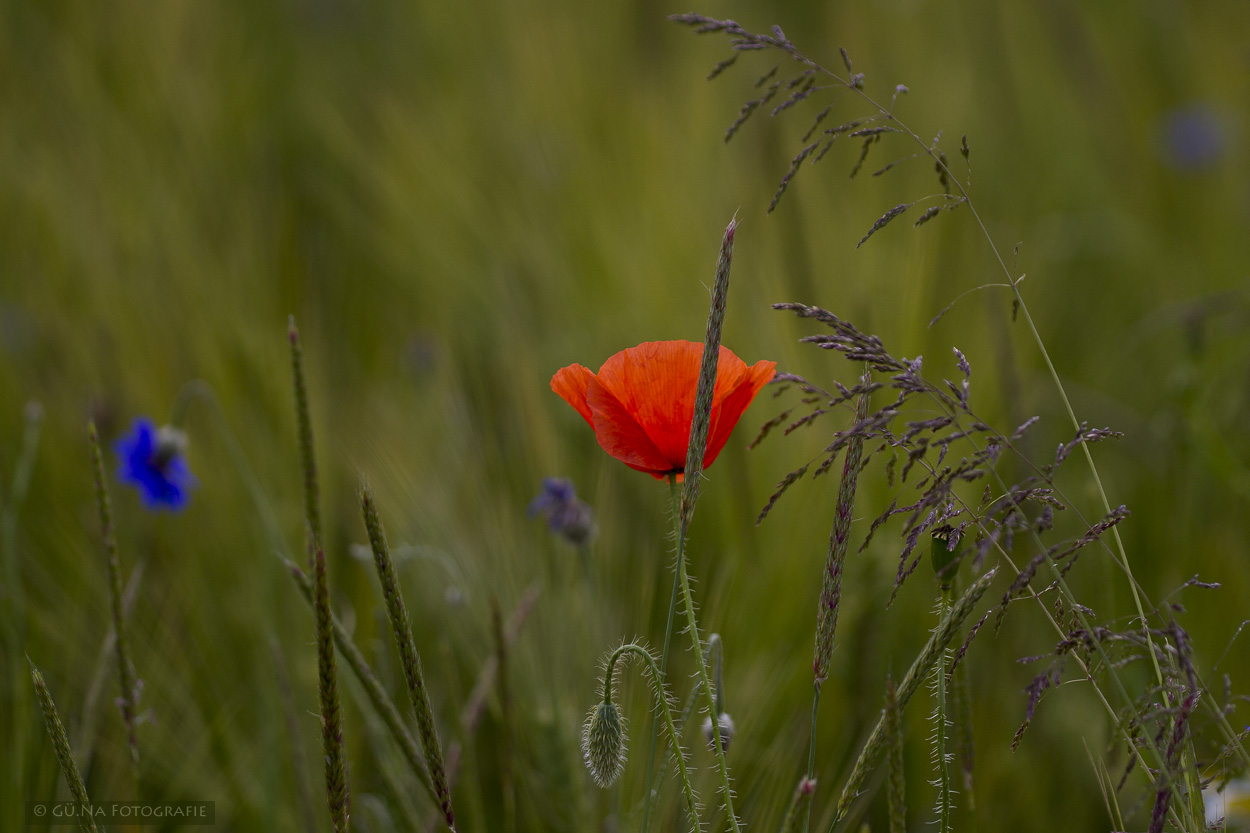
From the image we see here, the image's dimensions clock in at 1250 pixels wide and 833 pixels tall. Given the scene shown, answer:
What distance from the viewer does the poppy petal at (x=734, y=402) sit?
415 mm

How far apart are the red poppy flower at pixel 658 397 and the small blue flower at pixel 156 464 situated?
59cm

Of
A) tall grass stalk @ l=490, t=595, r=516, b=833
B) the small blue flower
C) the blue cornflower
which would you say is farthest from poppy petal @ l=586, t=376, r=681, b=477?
the small blue flower

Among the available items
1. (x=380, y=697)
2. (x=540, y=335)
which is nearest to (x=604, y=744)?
(x=380, y=697)

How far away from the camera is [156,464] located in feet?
2.81

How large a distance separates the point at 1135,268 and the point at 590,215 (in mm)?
969

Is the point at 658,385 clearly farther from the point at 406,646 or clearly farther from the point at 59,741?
the point at 59,741

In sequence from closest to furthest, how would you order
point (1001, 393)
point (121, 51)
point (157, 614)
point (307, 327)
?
point (157, 614)
point (1001, 393)
point (307, 327)
point (121, 51)

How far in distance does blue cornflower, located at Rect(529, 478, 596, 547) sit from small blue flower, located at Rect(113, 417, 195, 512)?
0.40m

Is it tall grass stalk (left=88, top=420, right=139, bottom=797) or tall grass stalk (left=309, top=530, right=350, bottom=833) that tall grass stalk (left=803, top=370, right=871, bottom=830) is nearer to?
tall grass stalk (left=309, top=530, right=350, bottom=833)

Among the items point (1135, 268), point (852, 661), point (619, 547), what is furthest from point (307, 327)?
point (1135, 268)

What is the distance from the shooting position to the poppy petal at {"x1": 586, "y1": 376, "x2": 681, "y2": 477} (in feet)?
1.40

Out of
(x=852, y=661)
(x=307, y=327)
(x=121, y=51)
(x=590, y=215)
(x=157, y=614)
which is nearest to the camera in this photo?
(x=852, y=661)

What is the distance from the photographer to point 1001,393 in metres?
1.00

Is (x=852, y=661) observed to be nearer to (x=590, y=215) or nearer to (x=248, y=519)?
(x=248, y=519)
